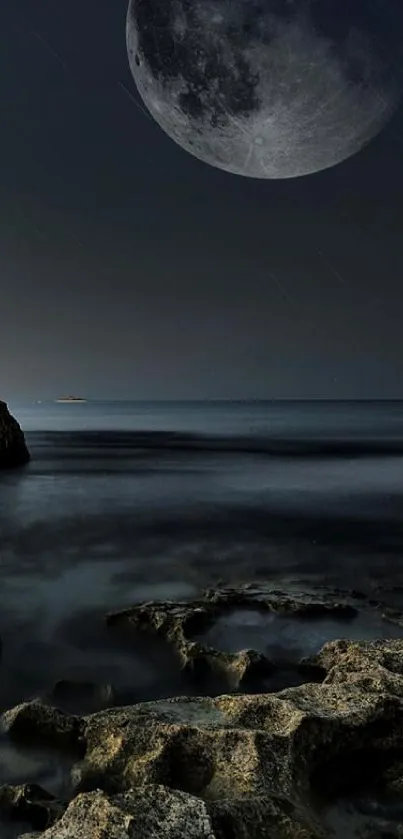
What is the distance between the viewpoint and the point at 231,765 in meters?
3.80

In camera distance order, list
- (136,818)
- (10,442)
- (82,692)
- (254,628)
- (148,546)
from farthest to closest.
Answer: (10,442) → (148,546) → (254,628) → (82,692) → (136,818)

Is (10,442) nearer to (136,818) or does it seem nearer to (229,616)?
(229,616)

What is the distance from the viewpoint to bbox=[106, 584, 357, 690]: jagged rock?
21.2ft

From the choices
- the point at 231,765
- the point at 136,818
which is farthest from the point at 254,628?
the point at 136,818

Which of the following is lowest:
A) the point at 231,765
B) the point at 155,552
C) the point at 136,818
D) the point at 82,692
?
the point at 155,552

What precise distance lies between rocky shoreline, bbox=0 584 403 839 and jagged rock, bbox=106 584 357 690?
46.0 inches

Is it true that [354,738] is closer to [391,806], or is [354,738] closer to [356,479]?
[391,806]

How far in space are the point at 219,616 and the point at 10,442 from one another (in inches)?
870

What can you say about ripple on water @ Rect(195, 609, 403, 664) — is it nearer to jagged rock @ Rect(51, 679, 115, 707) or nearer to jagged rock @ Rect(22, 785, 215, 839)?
jagged rock @ Rect(51, 679, 115, 707)

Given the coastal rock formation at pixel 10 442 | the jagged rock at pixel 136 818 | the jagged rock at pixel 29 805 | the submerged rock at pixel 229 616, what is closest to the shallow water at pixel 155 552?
the submerged rock at pixel 229 616

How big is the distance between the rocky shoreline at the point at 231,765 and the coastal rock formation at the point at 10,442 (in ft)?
70.9

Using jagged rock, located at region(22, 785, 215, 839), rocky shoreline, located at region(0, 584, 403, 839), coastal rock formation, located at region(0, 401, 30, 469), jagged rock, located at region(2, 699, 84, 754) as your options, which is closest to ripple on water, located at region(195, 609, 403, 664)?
→ rocky shoreline, located at region(0, 584, 403, 839)

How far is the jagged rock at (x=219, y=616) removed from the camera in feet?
21.2

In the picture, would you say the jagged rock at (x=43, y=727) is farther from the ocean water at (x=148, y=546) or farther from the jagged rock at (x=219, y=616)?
the jagged rock at (x=219, y=616)
